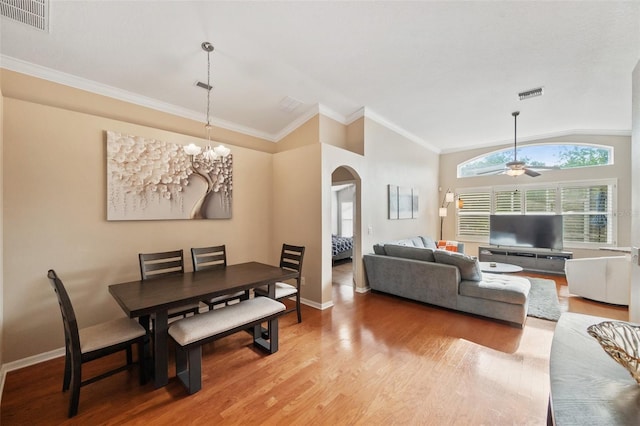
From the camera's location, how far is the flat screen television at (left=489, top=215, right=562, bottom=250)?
19.0ft

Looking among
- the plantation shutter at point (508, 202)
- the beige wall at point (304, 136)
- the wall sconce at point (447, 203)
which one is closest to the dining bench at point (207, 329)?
the beige wall at point (304, 136)

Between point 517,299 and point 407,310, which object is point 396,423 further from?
point 517,299

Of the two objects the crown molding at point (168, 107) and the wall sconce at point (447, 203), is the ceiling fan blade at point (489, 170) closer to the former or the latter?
the wall sconce at point (447, 203)

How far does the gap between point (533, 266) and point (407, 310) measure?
4170mm

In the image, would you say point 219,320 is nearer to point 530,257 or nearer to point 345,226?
point 530,257

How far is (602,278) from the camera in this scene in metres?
3.94

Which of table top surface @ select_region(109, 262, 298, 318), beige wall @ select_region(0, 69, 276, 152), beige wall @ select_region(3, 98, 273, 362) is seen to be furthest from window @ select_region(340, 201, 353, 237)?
beige wall @ select_region(3, 98, 273, 362)

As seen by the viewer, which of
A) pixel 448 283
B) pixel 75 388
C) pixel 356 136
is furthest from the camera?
pixel 356 136

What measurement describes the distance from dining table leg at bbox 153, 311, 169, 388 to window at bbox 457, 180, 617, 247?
7419mm

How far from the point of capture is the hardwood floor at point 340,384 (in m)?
1.87

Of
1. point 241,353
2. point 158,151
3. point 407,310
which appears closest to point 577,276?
point 407,310

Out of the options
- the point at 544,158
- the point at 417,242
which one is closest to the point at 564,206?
the point at 544,158

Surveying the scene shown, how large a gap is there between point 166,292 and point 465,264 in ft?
11.8

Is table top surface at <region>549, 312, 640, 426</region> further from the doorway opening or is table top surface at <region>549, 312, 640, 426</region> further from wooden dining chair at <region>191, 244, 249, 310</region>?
the doorway opening
